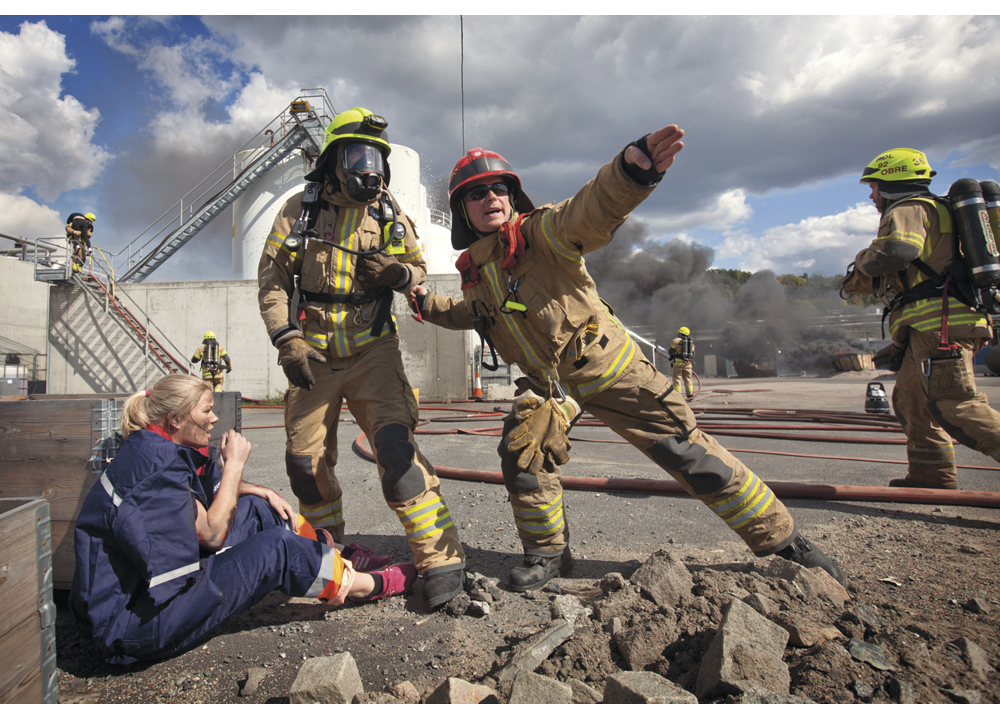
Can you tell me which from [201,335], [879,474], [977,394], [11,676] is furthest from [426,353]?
[11,676]

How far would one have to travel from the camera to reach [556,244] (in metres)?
2.13

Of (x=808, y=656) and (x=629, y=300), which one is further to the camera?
(x=629, y=300)

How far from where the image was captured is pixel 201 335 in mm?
16047

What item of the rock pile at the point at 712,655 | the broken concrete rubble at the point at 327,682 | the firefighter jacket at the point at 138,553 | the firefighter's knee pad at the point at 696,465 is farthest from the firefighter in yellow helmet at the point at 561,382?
the firefighter jacket at the point at 138,553

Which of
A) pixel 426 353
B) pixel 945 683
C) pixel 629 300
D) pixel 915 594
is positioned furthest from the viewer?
pixel 629 300

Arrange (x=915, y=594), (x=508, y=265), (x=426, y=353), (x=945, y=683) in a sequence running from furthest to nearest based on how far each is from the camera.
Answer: (x=426, y=353), (x=508, y=265), (x=915, y=594), (x=945, y=683)

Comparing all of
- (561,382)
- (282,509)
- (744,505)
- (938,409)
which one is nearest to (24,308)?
(282,509)

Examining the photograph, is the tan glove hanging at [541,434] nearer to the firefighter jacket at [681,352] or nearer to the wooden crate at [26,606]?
the wooden crate at [26,606]

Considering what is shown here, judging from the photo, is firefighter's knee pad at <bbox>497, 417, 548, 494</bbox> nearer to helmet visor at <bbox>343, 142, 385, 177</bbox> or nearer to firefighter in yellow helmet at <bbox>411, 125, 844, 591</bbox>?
firefighter in yellow helmet at <bbox>411, 125, 844, 591</bbox>

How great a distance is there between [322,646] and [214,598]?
412 millimetres

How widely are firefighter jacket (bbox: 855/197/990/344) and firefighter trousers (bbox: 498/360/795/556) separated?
1850 millimetres

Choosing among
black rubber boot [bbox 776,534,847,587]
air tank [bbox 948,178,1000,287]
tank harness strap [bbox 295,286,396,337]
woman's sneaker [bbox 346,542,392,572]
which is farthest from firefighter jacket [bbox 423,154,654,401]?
air tank [bbox 948,178,1000,287]

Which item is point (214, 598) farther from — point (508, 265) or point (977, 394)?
point (977, 394)

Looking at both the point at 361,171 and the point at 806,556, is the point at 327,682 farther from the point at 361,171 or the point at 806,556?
the point at 361,171
